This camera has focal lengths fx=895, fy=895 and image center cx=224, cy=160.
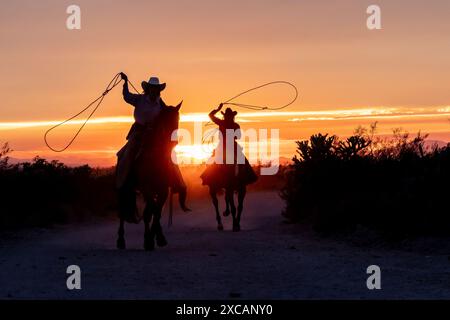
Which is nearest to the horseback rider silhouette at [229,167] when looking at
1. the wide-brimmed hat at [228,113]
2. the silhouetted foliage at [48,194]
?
the wide-brimmed hat at [228,113]

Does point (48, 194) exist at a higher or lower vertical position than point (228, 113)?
lower

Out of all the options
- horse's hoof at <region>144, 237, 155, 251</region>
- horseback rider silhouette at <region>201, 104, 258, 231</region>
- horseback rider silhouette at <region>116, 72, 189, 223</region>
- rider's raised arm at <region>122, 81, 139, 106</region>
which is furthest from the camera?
horseback rider silhouette at <region>201, 104, 258, 231</region>

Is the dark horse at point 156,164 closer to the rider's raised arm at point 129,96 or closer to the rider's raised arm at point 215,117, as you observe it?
the rider's raised arm at point 129,96

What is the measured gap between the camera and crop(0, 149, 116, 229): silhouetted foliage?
2636 centimetres

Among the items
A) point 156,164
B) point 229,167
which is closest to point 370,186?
point 229,167

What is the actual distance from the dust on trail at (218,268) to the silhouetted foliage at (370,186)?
117 centimetres

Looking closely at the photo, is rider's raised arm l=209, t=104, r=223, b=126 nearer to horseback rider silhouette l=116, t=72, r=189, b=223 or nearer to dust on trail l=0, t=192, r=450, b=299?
dust on trail l=0, t=192, r=450, b=299

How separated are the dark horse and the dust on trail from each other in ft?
2.95

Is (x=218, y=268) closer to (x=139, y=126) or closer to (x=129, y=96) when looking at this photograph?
(x=139, y=126)

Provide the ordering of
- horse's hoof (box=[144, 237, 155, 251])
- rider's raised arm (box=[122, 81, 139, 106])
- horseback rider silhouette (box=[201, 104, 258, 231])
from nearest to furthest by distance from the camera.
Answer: horse's hoof (box=[144, 237, 155, 251]), rider's raised arm (box=[122, 81, 139, 106]), horseback rider silhouette (box=[201, 104, 258, 231])

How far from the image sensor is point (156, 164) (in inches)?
696

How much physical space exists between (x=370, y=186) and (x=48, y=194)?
35.4ft

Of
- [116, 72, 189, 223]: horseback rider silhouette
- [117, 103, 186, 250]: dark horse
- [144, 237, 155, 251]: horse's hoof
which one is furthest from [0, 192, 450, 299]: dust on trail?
[116, 72, 189, 223]: horseback rider silhouette

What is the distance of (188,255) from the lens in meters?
16.6
